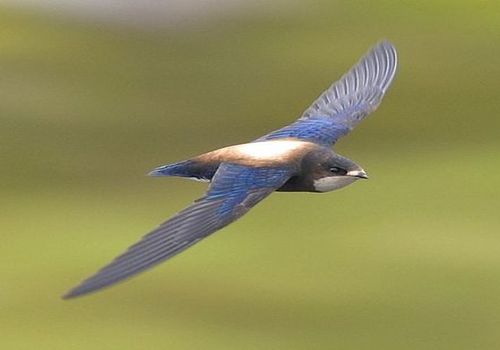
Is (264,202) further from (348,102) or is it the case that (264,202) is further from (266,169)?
(266,169)

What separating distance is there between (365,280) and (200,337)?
0.49 meters

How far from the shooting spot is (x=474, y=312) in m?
3.10

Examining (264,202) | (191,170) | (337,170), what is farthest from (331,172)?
(264,202)

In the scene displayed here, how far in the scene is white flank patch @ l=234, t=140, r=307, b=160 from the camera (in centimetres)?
186

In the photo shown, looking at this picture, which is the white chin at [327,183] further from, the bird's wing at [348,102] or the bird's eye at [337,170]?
the bird's wing at [348,102]

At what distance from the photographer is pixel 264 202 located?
3.73 meters

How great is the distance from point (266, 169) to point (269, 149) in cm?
9

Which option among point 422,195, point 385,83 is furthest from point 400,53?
point 385,83

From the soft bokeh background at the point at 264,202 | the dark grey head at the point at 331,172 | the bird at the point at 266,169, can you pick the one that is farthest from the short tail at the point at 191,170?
the soft bokeh background at the point at 264,202

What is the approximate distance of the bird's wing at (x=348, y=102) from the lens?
2.08 metres

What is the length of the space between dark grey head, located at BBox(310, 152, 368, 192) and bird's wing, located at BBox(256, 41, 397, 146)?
0.49 feet

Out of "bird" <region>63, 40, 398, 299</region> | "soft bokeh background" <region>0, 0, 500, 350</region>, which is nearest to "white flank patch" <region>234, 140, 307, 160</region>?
"bird" <region>63, 40, 398, 299</region>

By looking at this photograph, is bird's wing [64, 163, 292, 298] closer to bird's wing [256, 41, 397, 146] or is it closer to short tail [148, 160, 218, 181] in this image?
short tail [148, 160, 218, 181]

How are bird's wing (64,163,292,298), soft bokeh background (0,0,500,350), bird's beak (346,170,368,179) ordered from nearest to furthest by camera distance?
bird's wing (64,163,292,298), bird's beak (346,170,368,179), soft bokeh background (0,0,500,350)
